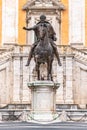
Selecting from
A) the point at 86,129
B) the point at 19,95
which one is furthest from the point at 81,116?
the point at 19,95

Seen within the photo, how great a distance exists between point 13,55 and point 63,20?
320 inches

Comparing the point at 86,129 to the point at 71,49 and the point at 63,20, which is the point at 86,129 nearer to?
the point at 71,49

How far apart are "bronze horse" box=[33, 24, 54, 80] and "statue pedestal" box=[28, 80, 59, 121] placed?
1.70ft

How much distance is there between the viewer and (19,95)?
137 feet

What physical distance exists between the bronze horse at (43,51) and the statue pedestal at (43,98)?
52cm

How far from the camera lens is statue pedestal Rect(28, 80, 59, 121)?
Answer: 25250mm

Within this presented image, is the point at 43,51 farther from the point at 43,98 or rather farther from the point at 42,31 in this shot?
the point at 43,98

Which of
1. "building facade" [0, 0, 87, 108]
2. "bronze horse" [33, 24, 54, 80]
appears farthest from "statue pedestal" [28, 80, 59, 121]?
"building facade" [0, 0, 87, 108]

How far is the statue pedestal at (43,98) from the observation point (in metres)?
25.2

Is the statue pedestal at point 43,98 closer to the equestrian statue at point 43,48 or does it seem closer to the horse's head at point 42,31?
the equestrian statue at point 43,48

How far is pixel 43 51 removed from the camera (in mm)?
25484

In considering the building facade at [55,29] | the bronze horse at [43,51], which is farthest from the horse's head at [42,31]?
the building facade at [55,29]

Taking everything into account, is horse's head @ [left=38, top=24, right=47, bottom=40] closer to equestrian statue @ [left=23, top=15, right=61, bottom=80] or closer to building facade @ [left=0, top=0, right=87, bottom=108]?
equestrian statue @ [left=23, top=15, right=61, bottom=80]

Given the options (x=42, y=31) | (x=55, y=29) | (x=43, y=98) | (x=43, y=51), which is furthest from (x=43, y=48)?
(x=55, y=29)
